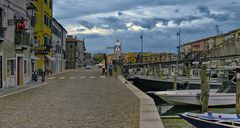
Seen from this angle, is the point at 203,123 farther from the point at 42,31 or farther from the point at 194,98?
the point at 42,31

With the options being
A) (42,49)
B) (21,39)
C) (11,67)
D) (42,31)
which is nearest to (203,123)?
(11,67)

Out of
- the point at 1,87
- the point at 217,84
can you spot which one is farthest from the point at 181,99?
the point at 1,87

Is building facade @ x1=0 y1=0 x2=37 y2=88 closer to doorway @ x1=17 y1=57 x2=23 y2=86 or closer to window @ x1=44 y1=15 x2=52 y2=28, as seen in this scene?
doorway @ x1=17 y1=57 x2=23 y2=86

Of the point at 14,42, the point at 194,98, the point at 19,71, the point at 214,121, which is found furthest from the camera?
the point at 19,71

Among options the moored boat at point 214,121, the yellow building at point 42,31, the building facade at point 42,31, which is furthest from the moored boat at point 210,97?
the yellow building at point 42,31

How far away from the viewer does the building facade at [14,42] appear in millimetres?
31594

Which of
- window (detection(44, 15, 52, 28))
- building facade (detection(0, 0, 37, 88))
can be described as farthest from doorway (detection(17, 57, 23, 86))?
window (detection(44, 15, 52, 28))

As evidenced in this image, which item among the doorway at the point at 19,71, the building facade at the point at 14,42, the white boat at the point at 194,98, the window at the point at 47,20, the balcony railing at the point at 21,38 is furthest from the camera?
the window at the point at 47,20

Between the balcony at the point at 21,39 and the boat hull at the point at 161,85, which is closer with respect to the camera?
the balcony at the point at 21,39

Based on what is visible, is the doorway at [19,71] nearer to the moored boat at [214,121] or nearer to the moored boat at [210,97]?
the moored boat at [210,97]

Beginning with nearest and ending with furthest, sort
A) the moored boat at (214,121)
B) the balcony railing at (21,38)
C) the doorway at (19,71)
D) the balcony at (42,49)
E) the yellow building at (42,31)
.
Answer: the moored boat at (214,121) < the balcony railing at (21,38) < the doorway at (19,71) < the balcony at (42,49) < the yellow building at (42,31)

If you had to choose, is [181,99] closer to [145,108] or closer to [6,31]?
[145,108]

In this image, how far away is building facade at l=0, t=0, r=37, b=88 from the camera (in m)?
31.6

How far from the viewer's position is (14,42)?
34719 mm
